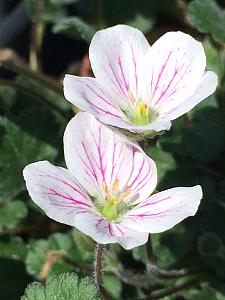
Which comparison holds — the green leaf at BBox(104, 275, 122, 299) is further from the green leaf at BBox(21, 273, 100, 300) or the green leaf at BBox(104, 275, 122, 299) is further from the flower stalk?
the green leaf at BBox(21, 273, 100, 300)

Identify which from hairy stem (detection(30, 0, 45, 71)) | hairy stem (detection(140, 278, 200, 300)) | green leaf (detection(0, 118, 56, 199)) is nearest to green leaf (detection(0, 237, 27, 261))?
green leaf (detection(0, 118, 56, 199))

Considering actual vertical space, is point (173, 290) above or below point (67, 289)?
below

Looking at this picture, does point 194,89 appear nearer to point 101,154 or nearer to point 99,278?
point 101,154

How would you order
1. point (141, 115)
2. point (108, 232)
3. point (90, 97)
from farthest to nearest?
point (141, 115) < point (90, 97) < point (108, 232)

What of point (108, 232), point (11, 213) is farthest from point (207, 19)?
point (108, 232)

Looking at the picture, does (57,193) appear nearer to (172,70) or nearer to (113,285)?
(172,70)

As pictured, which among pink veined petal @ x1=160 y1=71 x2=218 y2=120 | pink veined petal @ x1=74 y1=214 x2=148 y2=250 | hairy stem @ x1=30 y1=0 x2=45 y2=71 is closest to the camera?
pink veined petal @ x1=74 y1=214 x2=148 y2=250

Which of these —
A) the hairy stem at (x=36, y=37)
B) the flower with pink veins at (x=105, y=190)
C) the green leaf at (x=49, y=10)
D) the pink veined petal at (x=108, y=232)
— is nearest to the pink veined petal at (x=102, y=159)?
the flower with pink veins at (x=105, y=190)
